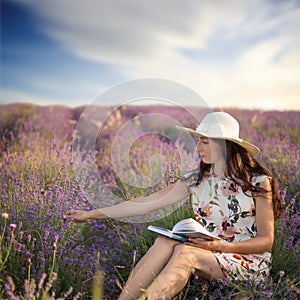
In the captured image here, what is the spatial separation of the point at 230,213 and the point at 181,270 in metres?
0.57

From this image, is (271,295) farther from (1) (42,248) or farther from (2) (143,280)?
(1) (42,248)

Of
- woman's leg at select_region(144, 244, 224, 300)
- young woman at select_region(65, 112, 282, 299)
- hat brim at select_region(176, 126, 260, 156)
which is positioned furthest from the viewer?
hat brim at select_region(176, 126, 260, 156)

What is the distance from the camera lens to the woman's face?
2.58 m

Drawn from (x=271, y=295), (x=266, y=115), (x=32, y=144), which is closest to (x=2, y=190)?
(x=271, y=295)

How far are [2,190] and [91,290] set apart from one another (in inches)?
36.6

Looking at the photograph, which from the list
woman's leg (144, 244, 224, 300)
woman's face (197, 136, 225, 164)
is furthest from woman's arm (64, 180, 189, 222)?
woman's leg (144, 244, 224, 300)

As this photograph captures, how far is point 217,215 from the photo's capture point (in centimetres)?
269

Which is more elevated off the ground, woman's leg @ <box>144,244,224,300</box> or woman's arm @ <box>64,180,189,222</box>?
woman's arm @ <box>64,180,189,222</box>

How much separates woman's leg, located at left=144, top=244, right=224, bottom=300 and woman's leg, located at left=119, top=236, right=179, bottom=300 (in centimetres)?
7

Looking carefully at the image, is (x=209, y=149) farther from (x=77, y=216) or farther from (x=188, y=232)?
(x=77, y=216)

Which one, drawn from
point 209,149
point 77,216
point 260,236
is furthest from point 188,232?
point 77,216

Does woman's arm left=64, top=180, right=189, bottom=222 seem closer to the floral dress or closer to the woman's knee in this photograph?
the floral dress

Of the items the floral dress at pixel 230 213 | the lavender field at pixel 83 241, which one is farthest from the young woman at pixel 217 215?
the lavender field at pixel 83 241

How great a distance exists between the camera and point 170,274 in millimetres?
2176
